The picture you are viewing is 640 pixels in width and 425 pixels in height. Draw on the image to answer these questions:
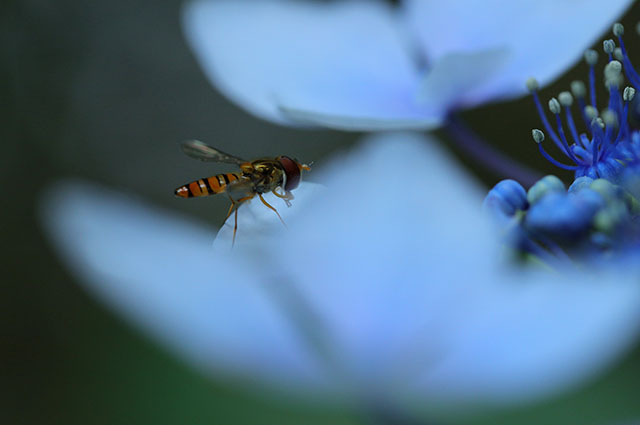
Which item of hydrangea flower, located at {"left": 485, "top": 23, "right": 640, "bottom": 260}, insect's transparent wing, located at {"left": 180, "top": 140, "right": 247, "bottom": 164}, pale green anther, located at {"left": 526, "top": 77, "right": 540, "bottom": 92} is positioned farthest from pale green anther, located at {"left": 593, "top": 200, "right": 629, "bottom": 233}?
insect's transparent wing, located at {"left": 180, "top": 140, "right": 247, "bottom": 164}

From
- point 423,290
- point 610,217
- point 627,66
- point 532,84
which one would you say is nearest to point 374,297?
point 423,290

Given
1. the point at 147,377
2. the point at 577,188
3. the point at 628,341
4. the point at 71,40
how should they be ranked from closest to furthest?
the point at 628,341 < the point at 577,188 < the point at 147,377 < the point at 71,40

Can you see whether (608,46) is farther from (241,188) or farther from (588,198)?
(241,188)

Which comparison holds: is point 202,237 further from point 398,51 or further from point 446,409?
point 398,51

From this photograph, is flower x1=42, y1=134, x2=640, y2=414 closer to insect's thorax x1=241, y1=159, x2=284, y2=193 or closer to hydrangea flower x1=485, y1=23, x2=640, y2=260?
hydrangea flower x1=485, y1=23, x2=640, y2=260

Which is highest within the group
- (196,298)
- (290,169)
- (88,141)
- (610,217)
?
(88,141)

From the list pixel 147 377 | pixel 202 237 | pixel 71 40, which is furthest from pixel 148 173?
pixel 202 237
